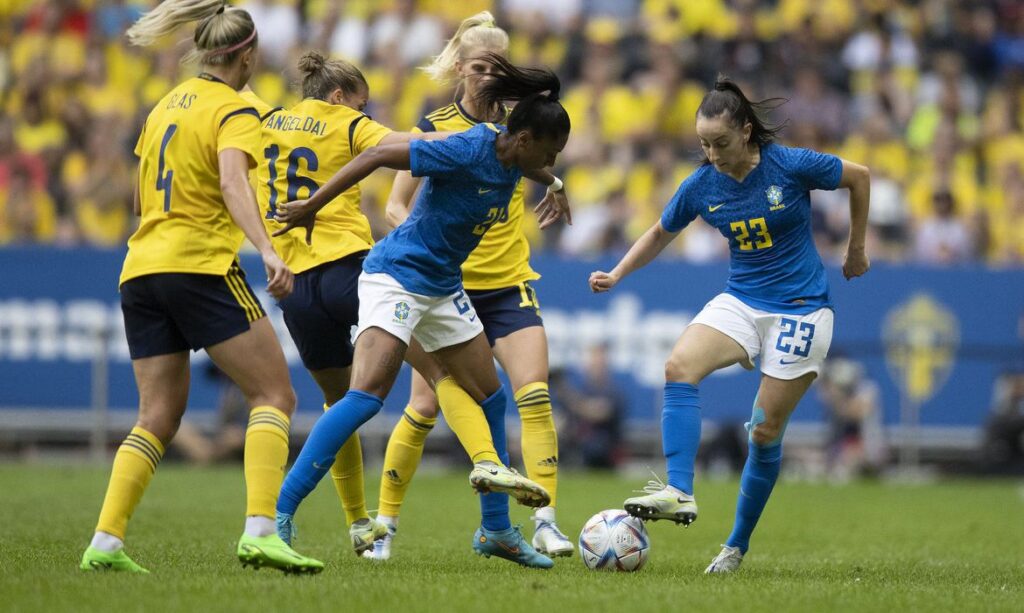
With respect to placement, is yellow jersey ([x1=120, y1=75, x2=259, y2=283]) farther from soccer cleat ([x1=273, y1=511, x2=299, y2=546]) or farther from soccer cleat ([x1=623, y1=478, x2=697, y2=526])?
soccer cleat ([x1=623, y1=478, x2=697, y2=526])

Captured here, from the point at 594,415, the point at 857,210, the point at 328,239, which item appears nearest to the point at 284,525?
the point at 328,239

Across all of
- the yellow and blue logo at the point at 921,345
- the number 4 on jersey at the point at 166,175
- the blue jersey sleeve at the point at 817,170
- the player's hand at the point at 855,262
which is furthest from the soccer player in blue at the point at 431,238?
the yellow and blue logo at the point at 921,345

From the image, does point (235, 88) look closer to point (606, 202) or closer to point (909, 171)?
point (606, 202)

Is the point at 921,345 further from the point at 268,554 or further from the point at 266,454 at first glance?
the point at 268,554

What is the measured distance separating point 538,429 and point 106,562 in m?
2.44

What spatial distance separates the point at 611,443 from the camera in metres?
16.4

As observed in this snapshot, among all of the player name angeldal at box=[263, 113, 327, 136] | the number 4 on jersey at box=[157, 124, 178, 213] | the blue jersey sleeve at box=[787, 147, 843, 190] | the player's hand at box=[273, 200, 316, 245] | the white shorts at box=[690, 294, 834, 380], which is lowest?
the white shorts at box=[690, 294, 834, 380]

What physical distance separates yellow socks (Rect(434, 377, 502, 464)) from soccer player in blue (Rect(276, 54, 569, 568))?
301mm

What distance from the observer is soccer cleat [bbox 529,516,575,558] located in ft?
25.8

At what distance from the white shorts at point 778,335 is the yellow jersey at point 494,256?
4.17 ft

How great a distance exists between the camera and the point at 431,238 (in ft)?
23.2

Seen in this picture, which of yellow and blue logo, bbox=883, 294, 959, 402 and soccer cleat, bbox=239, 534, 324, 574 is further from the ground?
yellow and blue logo, bbox=883, 294, 959, 402

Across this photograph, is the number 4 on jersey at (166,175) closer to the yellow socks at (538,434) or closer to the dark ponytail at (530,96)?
the dark ponytail at (530,96)

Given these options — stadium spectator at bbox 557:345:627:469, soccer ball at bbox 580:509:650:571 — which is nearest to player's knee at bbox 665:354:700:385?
soccer ball at bbox 580:509:650:571
